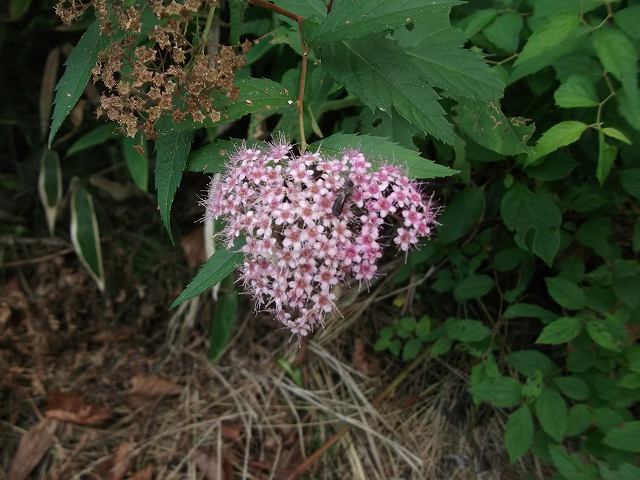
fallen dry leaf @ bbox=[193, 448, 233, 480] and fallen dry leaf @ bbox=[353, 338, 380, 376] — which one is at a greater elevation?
fallen dry leaf @ bbox=[353, 338, 380, 376]

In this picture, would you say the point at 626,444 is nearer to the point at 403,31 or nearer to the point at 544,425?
the point at 544,425

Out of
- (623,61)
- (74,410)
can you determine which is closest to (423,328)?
(623,61)

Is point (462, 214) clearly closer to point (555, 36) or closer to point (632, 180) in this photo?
point (632, 180)

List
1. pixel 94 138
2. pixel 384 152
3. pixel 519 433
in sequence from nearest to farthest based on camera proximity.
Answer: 1. pixel 384 152
2. pixel 519 433
3. pixel 94 138

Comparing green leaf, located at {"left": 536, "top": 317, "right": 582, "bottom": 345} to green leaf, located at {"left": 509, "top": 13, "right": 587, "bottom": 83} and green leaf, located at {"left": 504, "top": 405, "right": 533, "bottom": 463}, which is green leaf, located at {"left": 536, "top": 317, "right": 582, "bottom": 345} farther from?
green leaf, located at {"left": 509, "top": 13, "right": 587, "bottom": 83}

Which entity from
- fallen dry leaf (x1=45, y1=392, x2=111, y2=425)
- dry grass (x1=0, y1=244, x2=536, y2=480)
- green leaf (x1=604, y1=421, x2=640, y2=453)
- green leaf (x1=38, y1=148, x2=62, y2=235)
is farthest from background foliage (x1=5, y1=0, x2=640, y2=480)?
fallen dry leaf (x1=45, y1=392, x2=111, y2=425)

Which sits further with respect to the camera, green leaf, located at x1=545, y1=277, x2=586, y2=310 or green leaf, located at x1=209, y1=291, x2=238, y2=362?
green leaf, located at x1=209, y1=291, x2=238, y2=362

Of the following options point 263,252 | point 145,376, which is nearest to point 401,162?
point 263,252
